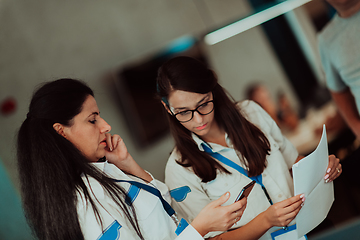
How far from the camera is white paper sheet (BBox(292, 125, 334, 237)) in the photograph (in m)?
1.09

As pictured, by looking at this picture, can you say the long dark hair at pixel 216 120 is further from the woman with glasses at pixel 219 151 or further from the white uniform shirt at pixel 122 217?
the white uniform shirt at pixel 122 217

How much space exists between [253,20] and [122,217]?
7.29ft

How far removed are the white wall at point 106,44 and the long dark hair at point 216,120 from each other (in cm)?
27

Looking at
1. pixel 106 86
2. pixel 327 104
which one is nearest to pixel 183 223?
pixel 106 86

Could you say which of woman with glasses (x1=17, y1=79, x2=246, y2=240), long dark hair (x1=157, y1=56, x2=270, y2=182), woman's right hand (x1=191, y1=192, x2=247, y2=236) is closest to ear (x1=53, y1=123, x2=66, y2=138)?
woman with glasses (x1=17, y1=79, x2=246, y2=240)

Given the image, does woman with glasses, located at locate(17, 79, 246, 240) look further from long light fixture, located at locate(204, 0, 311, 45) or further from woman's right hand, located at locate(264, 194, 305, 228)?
long light fixture, located at locate(204, 0, 311, 45)

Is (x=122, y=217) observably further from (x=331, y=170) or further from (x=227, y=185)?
(x=331, y=170)

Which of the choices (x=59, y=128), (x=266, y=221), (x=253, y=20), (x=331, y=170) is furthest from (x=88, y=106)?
(x=253, y=20)

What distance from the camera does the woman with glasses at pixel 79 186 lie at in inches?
40.3

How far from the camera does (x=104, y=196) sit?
1.08 m

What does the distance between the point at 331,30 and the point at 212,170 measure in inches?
46.4

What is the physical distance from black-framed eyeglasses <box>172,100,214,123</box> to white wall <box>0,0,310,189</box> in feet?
1.32

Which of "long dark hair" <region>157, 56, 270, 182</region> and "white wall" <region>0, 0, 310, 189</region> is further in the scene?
"white wall" <region>0, 0, 310, 189</region>

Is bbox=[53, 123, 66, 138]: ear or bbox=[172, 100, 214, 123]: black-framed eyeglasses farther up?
bbox=[53, 123, 66, 138]: ear
